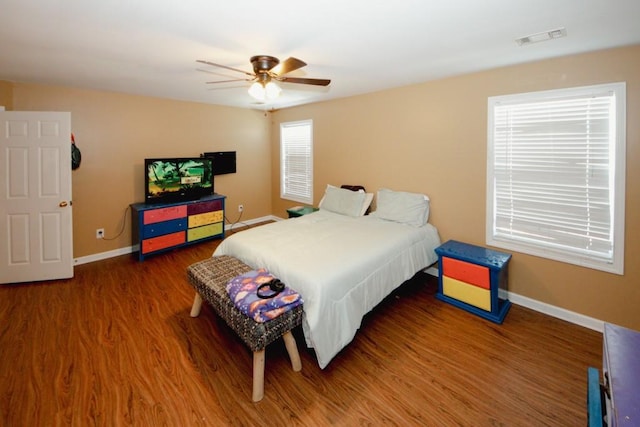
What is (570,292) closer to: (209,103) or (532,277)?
(532,277)

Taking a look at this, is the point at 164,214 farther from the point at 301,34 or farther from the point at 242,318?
the point at 301,34

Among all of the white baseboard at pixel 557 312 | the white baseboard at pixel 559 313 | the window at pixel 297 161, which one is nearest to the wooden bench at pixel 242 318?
the white baseboard at pixel 557 312

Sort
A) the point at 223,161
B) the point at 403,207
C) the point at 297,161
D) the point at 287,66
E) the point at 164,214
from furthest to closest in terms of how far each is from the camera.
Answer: the point at 297,161 < the point at 223,161 < the point at 164,214 < the point at 403,207 < the point at 287,66

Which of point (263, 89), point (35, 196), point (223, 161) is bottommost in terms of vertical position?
point (35, 196)

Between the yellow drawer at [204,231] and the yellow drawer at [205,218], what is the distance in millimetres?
67

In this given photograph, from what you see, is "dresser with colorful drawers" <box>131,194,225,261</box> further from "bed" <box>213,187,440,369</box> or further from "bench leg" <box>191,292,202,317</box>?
"bench leg" <box>191,292,202,317</box>

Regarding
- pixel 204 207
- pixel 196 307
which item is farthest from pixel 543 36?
pixel 204 207

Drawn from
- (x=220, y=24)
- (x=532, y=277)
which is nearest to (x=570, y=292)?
(x=532, y=277)

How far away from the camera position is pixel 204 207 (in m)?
4.80

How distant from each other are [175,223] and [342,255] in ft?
10.0

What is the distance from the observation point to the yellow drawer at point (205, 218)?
468 centimetres

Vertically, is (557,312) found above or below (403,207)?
below

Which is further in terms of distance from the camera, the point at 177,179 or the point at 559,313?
the point at 177,179

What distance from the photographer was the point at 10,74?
3174 millimetres
